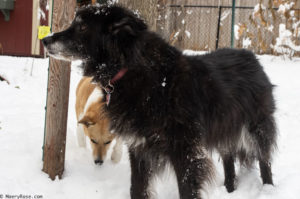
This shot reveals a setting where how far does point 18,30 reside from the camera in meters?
9.48

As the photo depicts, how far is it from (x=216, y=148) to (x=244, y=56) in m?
0.93

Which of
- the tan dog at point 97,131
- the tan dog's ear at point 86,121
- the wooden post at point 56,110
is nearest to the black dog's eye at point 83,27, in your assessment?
the wooden post at point 56,110

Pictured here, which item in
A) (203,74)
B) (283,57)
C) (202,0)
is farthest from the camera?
(202,0)

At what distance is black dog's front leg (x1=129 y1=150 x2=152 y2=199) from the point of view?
2.68 m

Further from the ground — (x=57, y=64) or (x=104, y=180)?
(x=57, y=64)

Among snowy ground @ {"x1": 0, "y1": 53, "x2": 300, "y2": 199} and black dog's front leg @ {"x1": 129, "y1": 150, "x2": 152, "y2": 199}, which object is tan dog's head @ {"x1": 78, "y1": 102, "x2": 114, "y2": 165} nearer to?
snowy ground @ {"x1": 0, "y1": 53, "x2": 300, "y2": 199}

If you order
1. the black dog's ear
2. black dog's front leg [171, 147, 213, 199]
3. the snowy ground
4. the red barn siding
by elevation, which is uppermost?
the red barn siding

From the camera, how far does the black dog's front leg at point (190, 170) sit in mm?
2303

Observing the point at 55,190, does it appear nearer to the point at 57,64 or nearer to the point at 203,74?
the point at 57,64

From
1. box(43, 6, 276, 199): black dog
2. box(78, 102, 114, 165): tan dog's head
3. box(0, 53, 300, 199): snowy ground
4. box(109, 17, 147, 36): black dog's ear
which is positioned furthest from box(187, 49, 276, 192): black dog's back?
box(78, 102, 114, 165): tan dog's head

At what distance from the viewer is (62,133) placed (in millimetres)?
3041

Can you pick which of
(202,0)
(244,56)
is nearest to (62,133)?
(244,56)

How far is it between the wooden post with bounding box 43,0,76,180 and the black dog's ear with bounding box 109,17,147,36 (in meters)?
0.89

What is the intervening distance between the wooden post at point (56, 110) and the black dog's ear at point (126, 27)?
0.89 m
